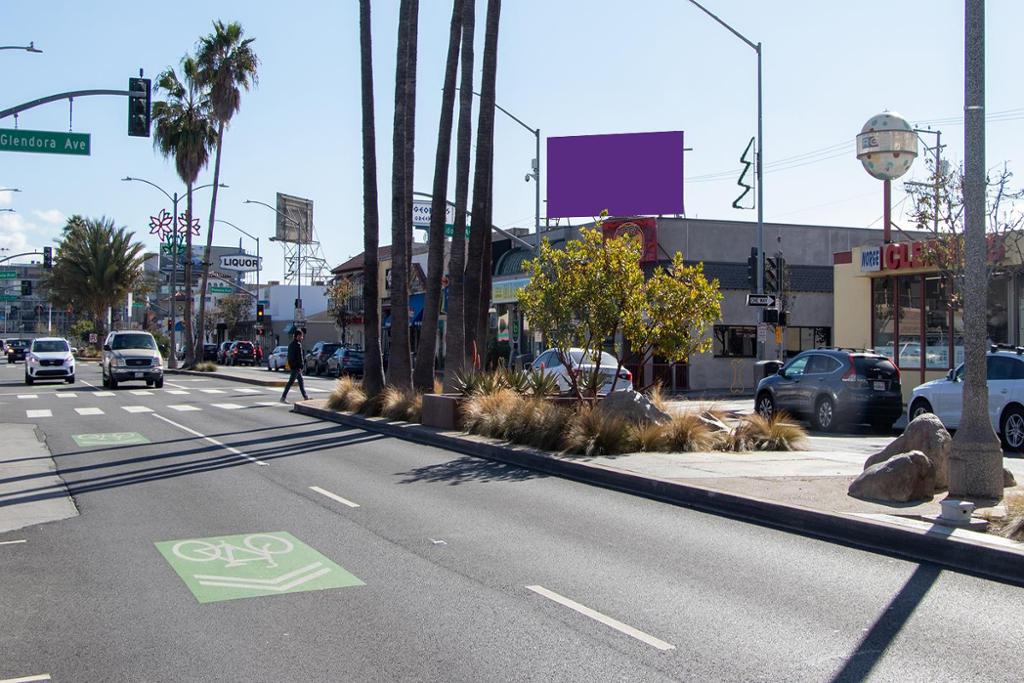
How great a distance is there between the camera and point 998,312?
24.9 m

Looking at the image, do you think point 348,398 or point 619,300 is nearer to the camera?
point 619,300

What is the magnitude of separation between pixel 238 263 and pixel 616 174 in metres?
86.2

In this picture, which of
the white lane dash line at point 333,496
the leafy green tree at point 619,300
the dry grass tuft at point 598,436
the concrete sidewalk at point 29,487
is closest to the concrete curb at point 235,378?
the concrete sidewalk at point 29,487

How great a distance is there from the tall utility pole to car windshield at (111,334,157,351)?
31623mm

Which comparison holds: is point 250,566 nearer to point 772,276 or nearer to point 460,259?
point 460,259

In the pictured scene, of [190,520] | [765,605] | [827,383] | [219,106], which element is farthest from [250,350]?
[765,605]

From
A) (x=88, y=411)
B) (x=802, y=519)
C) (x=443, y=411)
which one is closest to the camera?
(x=802, y=519)

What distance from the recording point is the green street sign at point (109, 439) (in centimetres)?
1723

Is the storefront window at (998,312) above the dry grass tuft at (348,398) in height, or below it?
above

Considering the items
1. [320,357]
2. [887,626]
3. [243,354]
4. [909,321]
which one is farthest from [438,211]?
[243,354]

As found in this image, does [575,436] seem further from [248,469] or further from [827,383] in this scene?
[827,383]

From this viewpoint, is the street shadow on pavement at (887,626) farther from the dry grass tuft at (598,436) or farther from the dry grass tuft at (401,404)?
the dry grass tuft at (401,404)

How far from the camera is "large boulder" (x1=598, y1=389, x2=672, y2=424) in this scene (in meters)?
15.5

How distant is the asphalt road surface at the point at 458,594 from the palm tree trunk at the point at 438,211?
962cm
